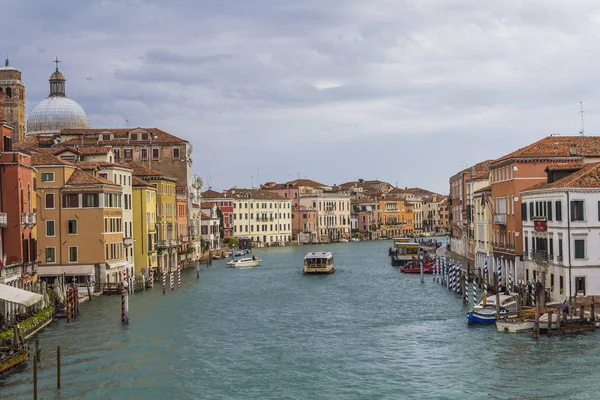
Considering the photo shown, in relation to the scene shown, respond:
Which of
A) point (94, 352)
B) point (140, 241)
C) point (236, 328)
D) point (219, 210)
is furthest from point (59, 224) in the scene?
point (219, 210)

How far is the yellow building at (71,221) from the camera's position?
3619cm

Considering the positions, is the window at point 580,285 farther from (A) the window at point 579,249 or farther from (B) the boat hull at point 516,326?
(B) the boat hull at point 516,326

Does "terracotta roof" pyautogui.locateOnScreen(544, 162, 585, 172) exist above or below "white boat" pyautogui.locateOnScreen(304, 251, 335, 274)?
above

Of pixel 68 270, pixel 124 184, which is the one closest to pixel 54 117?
pixel 124 184

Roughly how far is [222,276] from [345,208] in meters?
63.7

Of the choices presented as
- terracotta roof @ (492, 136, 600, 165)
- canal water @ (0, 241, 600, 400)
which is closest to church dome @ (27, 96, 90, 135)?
canal water @ (0, 241, 600, 400)

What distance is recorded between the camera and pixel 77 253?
3672 cm

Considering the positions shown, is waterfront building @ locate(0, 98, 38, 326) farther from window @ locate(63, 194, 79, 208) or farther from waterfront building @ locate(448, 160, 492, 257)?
waterfront building @ locate(448, 160, 492, 257)

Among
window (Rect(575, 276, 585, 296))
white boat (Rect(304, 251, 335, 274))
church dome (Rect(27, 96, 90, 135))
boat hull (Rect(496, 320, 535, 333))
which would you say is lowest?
boat hull (Rect(496, 320, 535, 333))

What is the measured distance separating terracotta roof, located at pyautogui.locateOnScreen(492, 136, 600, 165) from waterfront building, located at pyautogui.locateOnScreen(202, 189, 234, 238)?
2344 inches

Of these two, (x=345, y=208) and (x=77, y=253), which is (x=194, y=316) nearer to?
(x=77, y=253)

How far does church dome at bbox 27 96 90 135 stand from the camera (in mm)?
69562

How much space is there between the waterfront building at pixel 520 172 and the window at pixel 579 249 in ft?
18.9

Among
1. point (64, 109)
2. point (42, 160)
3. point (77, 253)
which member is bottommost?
point (77, 253)
